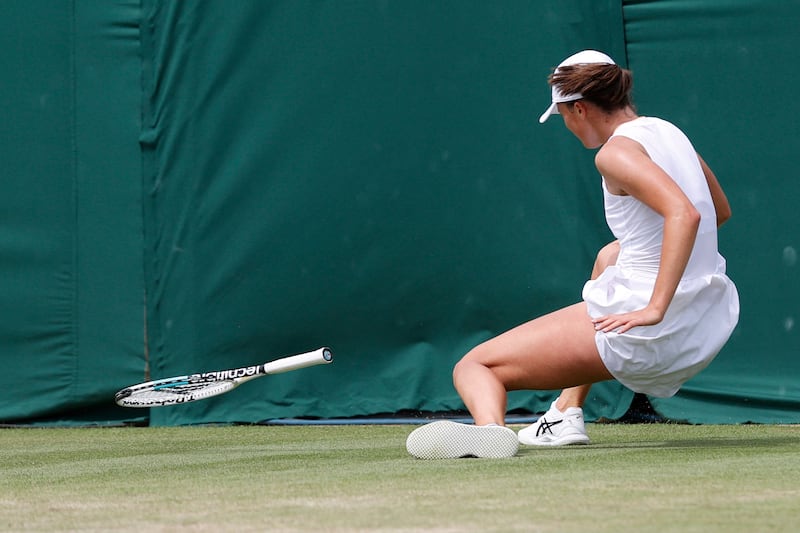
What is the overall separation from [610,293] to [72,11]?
3.11 m

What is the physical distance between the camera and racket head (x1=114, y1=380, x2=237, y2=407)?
4324 mm

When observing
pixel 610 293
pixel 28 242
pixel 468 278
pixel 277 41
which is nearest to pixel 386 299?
pixel 468 278

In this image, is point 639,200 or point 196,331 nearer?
point 639,200

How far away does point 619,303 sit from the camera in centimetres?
330

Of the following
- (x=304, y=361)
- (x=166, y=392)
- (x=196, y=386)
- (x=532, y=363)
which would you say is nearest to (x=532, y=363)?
(x=532, y=363)

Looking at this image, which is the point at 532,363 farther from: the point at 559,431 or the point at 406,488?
the point at 406,488

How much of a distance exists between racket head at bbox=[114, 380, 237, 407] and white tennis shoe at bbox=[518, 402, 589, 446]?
1.05 metres

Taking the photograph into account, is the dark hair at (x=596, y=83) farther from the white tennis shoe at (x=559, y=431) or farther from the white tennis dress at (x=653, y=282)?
the white tennis shoe at (x=559, y=431)

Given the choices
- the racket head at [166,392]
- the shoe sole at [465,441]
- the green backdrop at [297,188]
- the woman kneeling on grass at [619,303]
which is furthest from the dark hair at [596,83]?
the green backdrop at [297,188]

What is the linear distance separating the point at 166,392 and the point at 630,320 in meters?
2.17

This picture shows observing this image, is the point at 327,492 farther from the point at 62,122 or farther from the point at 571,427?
the point at 62,122

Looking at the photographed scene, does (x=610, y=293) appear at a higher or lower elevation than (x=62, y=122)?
lower

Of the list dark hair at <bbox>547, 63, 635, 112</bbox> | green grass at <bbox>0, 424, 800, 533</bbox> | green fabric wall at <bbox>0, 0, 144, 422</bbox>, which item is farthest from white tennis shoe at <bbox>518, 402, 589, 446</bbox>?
green fabric wall at <bbox>0, 0, 144, 422</bbox>

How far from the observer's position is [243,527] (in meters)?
2.21
